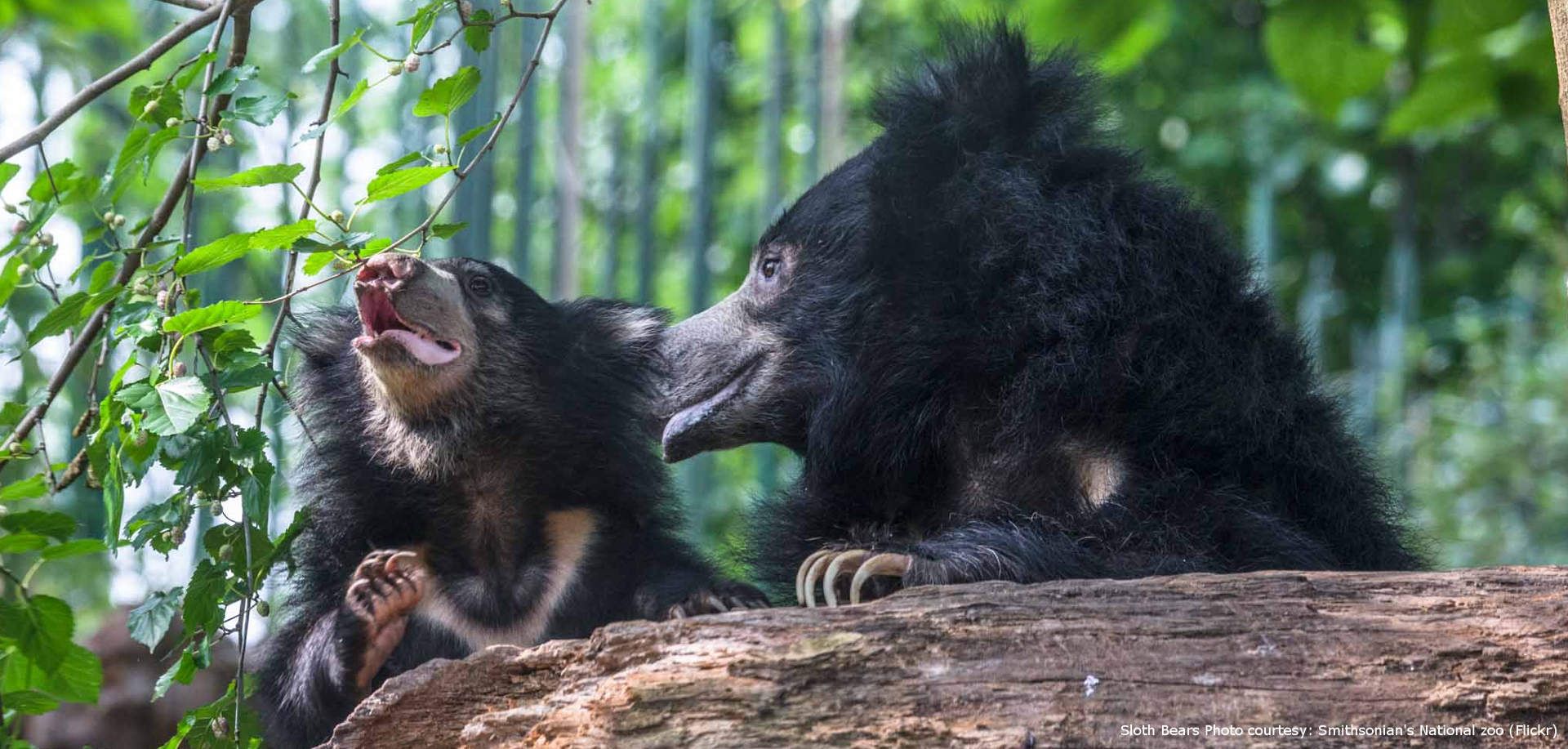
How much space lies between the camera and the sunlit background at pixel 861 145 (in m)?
6.70

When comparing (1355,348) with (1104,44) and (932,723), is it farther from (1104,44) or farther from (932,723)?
(932,723)

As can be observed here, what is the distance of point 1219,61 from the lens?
10.9 metres

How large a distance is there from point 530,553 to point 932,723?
166cm

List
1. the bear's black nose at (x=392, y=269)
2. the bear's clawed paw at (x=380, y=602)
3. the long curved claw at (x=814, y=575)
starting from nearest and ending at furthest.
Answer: the long curved claw at (x=814, y=575) < the bear's clawed paw at (x=380, y=602) < the bear's black nose at (x=392, y=269)

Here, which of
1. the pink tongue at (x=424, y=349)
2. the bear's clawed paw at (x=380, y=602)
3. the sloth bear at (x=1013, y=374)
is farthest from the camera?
the pink tongue at (x=424, y=349)

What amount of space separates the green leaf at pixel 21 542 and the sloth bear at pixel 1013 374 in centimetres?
125

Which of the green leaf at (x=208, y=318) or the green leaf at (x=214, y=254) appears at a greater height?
the green leaf at (x=214, y=254)

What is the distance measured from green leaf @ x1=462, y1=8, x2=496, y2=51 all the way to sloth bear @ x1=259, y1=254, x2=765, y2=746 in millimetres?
609

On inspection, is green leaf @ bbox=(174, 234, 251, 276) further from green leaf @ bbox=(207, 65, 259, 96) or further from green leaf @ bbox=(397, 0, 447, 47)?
green leaf @ bbox=(397, 0, 447, 47)

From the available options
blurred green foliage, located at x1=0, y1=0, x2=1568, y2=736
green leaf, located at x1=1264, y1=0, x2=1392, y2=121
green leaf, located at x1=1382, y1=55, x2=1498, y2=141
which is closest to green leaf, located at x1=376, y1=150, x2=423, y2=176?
blurred green foliage, located at x1=0, y1=0, x2=1568, y2=736

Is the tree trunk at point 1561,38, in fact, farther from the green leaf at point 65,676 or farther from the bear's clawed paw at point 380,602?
the green leaf at point 65,676

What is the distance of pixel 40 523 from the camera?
2.43 metres

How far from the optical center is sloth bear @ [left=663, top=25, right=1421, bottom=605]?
118 inches

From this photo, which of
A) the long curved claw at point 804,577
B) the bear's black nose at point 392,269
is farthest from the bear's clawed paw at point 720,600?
the bear's black nose at point 392,269
